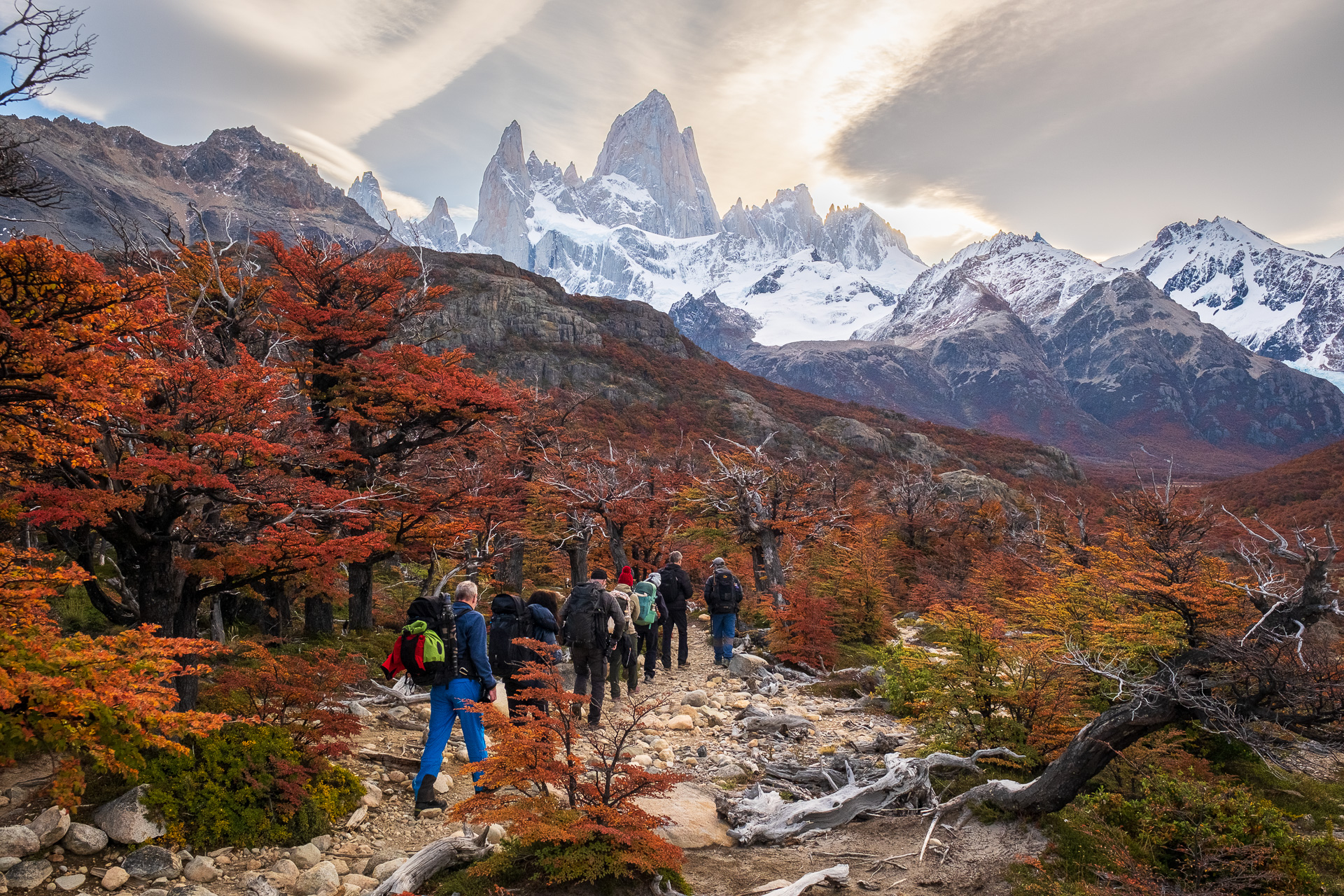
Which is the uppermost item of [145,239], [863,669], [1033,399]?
[1033,399]

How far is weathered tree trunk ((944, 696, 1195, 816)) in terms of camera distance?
5.14 m

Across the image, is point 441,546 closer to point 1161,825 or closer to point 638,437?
point 1161,825

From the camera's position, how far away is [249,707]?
622 cm

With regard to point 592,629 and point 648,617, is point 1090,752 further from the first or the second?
point 648,617

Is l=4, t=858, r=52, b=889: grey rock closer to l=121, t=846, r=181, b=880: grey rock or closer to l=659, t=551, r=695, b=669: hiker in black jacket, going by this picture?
l=121, t=846, r=181, b=880: grey rock

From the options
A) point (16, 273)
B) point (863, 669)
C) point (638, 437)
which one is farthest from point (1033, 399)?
point (16, 273)

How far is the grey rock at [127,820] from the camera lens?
4.46m

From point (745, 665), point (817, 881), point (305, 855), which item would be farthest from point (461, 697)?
point (745, 665)

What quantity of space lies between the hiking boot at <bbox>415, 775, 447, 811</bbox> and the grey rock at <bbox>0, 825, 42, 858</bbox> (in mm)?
2508

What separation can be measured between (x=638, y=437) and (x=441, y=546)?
32.4 m

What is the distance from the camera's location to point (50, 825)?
14.1ft

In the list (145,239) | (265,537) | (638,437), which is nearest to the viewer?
(265,537)

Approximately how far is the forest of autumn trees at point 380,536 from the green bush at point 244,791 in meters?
0.62

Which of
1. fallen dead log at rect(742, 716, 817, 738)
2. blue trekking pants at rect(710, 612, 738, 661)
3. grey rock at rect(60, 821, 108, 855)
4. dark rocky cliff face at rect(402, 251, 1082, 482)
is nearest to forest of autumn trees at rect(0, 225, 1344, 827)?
grey rock at rect(60, 821, 108, 855)
